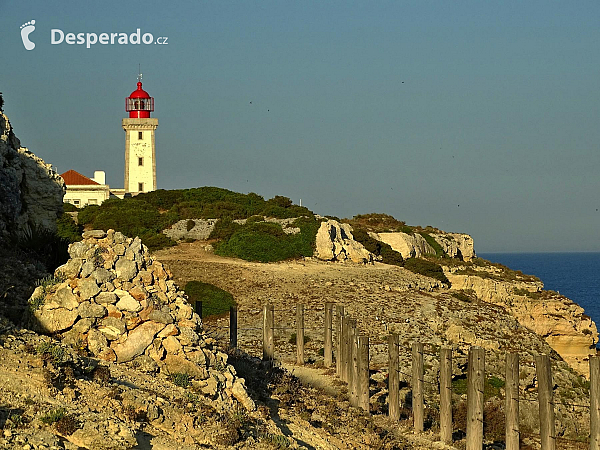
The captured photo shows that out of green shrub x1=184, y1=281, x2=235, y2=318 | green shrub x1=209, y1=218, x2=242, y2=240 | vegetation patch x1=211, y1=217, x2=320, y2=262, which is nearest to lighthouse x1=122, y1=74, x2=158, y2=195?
green shrub x1=209, y1=218, x2=242, y2=240

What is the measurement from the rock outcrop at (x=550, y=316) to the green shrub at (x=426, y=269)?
2.16 ft

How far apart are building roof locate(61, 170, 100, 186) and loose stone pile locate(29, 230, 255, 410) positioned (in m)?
55.8

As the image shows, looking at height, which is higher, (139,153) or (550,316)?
(139,153)

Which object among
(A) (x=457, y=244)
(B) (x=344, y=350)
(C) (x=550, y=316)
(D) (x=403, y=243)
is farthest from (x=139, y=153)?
(B) (x=344, y=350)

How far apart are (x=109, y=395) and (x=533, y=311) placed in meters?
28.9

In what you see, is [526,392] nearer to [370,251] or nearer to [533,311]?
[533,311]

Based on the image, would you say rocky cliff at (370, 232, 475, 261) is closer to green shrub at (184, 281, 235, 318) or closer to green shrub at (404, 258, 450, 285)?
green shrub at (404, 258, 450, 285)

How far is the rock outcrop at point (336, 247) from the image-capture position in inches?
1448

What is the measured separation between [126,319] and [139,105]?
65021 mm

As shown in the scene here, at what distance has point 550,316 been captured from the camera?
34.0 metres

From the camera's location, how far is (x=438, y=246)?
49.4 metres

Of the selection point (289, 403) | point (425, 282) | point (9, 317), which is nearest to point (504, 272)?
point (425, 282)

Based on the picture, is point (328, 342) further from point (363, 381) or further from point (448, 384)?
point (448, 384)

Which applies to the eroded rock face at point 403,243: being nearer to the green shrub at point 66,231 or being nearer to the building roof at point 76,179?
the green shrub at point 66,231
